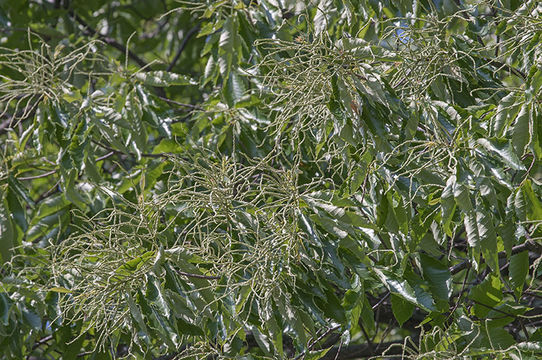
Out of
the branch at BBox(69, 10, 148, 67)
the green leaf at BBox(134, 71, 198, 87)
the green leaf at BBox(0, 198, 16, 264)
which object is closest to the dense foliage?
the green leaf at BBox(0, 198, 16, 264)

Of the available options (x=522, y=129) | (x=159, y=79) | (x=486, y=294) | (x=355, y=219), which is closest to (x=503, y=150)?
(x=522, y=129)

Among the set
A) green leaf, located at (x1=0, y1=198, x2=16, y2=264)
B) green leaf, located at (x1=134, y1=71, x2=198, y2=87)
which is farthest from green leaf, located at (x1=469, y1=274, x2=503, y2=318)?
green leaf, located at (x1=0, y1=198, x2=16, y2=264)

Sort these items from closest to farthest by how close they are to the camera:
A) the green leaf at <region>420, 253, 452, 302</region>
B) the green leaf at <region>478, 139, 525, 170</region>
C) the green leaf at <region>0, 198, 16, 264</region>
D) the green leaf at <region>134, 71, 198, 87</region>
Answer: the green leaf at <region>478, 139, 525, 170</region>, the green leaf at <region>420, 253, 452, 302</region>, the green leaf at <region>0, 198, 16, 264</region>, the green leaf at <region>134, 71, 198, 87</region>

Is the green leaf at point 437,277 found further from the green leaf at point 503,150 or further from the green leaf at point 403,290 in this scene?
the green leaf at point 503,150

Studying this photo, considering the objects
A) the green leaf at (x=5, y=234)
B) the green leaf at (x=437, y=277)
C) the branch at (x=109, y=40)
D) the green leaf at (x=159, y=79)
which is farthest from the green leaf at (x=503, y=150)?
the branch at (x=109, y=40)

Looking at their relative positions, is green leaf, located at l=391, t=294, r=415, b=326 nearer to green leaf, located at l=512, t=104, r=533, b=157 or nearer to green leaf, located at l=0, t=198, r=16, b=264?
green leaf, located at l=512, t=104, r=533, b=157

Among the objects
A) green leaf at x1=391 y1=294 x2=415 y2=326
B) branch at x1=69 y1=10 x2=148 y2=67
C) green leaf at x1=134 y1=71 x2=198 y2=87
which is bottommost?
branch at x1=69 y1=10 x2=148 y2=67

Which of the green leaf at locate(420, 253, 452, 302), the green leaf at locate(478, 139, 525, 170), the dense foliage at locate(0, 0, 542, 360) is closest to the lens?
the green leaf at locate(478, 139, 525, 170)

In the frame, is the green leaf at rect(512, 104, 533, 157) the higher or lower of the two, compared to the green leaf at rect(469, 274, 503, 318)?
higher

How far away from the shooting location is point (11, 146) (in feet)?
10.4

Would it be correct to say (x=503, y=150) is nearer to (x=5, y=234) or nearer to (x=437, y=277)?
(x=437, y=277)

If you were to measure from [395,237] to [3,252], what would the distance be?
1.33 meters

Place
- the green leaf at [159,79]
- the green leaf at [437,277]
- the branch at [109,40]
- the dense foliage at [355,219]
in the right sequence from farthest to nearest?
the branch at [109,40]
the green leaf at [159,79]
the green leaf at [437,277]
the dense foliage at [355,219]

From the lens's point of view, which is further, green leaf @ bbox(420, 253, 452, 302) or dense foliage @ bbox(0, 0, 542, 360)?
green leaf @ bbox(420, 253, 452, 302)
